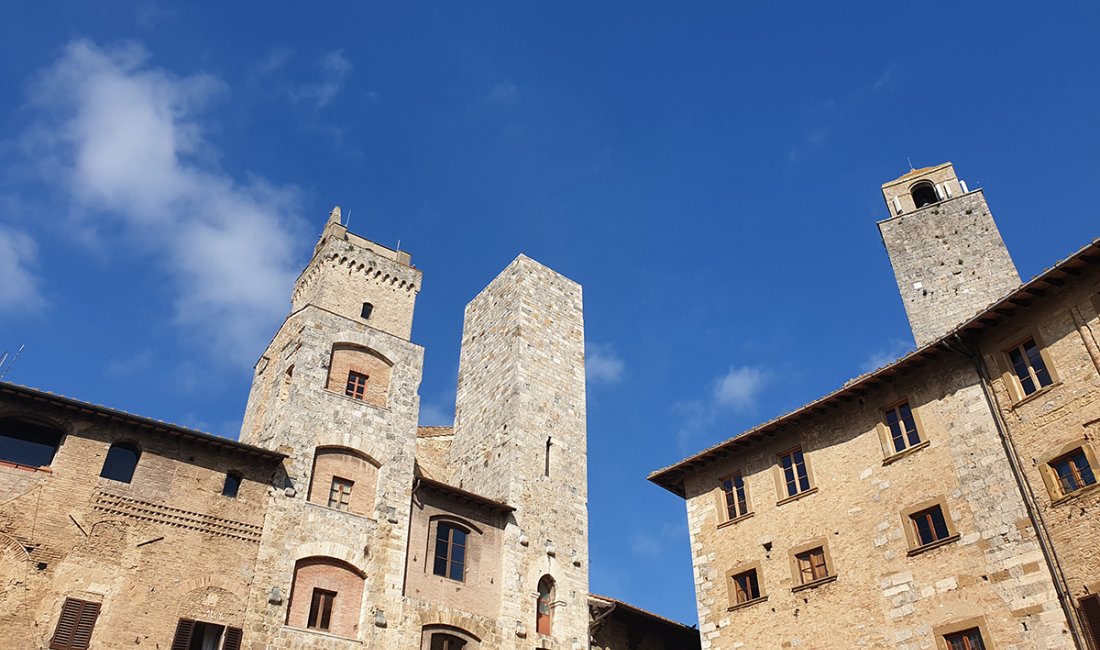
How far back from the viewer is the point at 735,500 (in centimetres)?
2512

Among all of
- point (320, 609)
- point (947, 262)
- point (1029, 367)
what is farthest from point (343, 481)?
point (947, 262)

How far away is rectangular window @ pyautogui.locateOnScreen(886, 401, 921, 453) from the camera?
70.3ft

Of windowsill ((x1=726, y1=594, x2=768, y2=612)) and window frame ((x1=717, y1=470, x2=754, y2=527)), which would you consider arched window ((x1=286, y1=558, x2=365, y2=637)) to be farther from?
window frame ((x1=717, y1=470, x2=754, y2=527))

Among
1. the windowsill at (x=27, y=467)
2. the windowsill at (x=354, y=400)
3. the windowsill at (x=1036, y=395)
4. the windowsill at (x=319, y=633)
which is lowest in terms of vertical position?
the windowsill at (x=319, y=633)

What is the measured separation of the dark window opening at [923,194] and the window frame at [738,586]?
22956mm

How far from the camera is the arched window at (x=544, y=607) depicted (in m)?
26.8

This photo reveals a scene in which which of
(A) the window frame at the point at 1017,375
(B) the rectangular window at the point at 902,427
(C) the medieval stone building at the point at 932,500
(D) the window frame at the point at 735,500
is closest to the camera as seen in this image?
(C) the medieval stone building at the point at 932,500

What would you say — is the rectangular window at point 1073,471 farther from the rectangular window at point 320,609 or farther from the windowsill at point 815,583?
the rectangular window at point 320,609

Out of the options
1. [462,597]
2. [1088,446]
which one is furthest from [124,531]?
[1088,446]

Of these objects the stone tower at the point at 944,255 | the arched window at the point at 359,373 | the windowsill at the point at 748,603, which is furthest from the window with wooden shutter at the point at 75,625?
the stone tower at the point at 944,255

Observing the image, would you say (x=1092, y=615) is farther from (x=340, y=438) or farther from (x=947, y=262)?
(x=947, y=262)

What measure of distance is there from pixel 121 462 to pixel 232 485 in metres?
2.94

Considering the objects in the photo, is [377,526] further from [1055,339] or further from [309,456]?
[1055,339]

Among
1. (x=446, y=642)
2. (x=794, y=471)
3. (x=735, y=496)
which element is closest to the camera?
(x=794, y=471)
